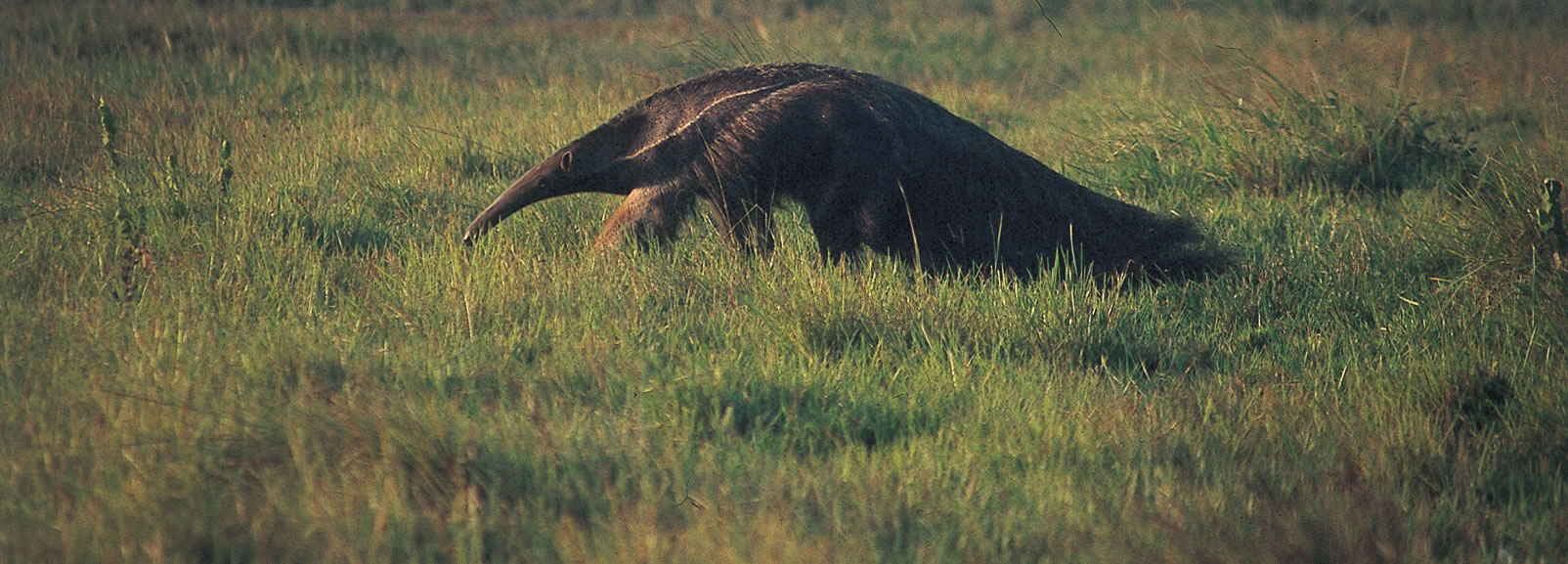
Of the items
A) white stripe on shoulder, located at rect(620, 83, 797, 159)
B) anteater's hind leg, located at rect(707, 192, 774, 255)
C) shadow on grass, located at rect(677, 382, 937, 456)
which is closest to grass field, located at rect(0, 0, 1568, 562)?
shadow on grass, located at rect(677, 382, 937, 456)

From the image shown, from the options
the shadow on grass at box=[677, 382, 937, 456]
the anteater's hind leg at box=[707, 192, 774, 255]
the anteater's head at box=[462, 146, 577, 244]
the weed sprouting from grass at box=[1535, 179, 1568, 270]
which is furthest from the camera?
the anteater's head at box=[462, 146, 577, 244]

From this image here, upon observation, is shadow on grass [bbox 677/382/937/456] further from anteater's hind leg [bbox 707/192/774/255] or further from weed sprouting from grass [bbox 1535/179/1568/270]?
weed sprouting from grass [bbox 1535/179/1568/270]

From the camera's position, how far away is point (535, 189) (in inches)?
226

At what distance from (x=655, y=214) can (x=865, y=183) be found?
0.93 m

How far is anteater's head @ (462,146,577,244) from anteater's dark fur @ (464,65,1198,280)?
407mm

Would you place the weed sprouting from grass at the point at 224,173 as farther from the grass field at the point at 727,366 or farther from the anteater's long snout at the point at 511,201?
the anteater's long snout at the point at 511,201

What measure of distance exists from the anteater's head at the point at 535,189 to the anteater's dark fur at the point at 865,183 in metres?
0.41

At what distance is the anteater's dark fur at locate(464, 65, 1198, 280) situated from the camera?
5.09m

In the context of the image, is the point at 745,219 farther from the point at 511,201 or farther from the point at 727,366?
the point at 727,366

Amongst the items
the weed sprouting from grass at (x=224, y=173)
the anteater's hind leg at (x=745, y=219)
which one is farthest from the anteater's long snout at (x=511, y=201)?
the weed sprouting from grass at (x=224, y=173)

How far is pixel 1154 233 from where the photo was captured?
534 cm

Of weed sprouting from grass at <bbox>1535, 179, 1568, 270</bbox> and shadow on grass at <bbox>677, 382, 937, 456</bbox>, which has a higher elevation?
weed sprouting from grass at <bbox>1535, 179, 1568, 270</bbox>

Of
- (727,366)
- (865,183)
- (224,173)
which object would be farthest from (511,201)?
(727,366)

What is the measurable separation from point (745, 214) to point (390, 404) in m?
2.26
